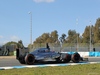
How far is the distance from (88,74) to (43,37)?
115 metres

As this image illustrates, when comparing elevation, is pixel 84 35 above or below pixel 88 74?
above

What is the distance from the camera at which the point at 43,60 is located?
2370cm

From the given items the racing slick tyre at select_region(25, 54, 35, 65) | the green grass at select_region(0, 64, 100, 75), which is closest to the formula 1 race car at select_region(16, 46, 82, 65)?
the racing slick tyre at select_region(25, 54, 35, 65)

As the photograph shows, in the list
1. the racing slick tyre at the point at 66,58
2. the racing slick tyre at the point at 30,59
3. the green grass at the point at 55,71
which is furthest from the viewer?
the racing slick tyre at the point at 66,58

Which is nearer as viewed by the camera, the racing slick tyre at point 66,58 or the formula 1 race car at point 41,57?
the formula 1 race car at point 41,57

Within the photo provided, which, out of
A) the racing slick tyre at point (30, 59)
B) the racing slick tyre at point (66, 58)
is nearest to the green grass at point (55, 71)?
the racing slick tyre at point (30, 59)

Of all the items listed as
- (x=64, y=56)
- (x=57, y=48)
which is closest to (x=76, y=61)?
(x=64, y=56)

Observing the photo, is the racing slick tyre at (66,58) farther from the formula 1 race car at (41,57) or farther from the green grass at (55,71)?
the green grass at (55,71)

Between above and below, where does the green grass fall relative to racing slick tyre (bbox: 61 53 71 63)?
below

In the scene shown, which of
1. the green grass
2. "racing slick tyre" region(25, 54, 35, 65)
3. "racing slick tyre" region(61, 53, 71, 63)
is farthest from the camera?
"racing slick tyre" region(61, 53, 71, 63)

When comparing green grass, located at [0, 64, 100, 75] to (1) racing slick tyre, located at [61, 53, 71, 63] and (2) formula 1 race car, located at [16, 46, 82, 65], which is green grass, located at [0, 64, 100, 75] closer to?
(2) formula 1 race car, located at [16, 46, 82, 65]

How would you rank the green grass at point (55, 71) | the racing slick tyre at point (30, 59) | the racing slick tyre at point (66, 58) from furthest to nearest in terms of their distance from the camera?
1. the racing slick tyre at point (66, 58)
2. the racing slick tyre at point (30, 59)
3. the green grass at point (55, 71)

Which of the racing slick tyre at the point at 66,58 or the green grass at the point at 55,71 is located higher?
the racing slick tyre at the point at 66,58

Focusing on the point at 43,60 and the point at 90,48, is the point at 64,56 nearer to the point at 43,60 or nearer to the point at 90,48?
the point at 43,60
